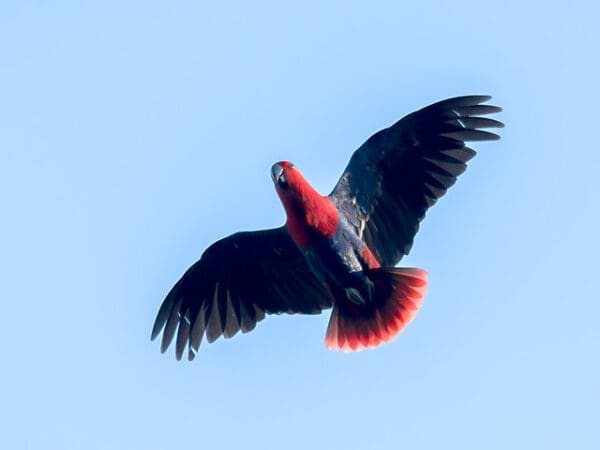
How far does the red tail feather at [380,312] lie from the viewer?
13414mm

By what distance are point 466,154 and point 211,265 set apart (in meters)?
2.81

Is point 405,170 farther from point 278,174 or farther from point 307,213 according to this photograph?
A: point 278,174

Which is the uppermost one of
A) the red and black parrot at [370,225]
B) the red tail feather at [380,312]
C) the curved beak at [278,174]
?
the curved beak at [278,174]

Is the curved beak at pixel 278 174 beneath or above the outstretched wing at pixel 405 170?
above

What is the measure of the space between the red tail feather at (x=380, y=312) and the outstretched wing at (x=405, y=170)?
281mm

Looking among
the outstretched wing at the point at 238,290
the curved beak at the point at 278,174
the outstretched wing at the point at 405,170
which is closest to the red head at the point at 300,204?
the curved beak at the point at 278,174

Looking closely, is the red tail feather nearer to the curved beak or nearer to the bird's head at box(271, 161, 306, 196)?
the bird's head at box(271, 161, 306, 196)

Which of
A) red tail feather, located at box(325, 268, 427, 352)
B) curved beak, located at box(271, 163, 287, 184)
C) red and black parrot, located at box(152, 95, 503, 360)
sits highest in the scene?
curved beak, located at box(271, 163, 287, 184)

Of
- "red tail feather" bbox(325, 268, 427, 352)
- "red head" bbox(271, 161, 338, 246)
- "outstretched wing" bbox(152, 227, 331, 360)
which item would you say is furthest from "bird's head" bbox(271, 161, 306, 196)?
"red tail feather" bbox(325, 268, 427, 352)

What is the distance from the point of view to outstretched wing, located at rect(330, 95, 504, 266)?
44.3 ft

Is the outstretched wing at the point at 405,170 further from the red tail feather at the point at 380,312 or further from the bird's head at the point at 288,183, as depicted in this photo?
the bird's head at the point at 288,183

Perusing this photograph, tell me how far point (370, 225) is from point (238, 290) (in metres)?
1.60

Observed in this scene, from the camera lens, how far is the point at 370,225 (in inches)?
538

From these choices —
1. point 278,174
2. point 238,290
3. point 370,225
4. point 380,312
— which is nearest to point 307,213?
point 278,174
